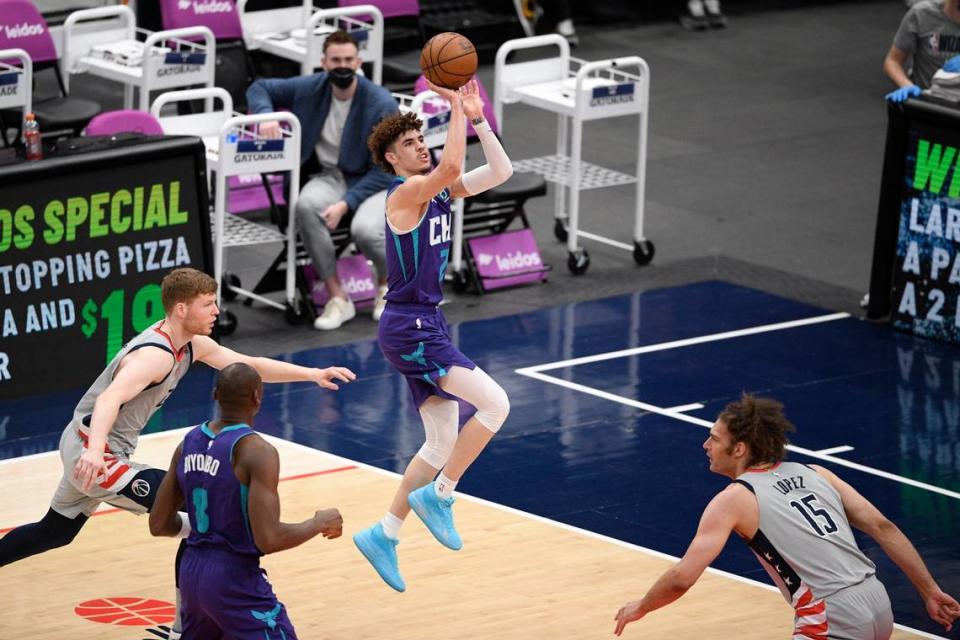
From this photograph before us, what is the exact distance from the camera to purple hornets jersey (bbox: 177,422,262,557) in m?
6.56

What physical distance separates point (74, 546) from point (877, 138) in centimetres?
1061

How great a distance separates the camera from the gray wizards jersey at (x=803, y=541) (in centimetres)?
668

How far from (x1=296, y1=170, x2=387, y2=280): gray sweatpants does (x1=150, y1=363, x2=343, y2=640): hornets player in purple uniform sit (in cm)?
571

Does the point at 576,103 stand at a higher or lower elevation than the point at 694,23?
higher

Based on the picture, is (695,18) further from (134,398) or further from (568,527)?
(134,398)

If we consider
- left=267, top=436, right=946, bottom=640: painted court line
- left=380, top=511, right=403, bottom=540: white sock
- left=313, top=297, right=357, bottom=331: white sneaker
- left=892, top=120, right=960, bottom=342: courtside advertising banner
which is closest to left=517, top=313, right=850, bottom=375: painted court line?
left=892, top=120, right=960, bottom=342: courtside advertising banner

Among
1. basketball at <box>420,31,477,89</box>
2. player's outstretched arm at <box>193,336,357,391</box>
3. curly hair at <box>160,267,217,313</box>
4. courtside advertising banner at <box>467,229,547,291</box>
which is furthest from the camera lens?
courtside advertising banner at <box>467,229,547,291</box>

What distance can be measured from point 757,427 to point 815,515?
39 cm

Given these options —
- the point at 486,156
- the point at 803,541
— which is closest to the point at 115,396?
the point at 486,156

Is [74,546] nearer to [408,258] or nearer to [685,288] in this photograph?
[408,258]

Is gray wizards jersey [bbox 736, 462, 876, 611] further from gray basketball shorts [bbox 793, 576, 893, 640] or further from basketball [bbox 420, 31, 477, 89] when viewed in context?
basketball [bbox 420, 31, 477, 89]

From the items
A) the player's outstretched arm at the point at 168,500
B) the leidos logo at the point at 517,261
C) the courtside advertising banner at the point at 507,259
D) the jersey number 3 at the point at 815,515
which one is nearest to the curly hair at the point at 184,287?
the player's outstretched arm at the point at 168,500

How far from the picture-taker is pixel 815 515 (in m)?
6.73

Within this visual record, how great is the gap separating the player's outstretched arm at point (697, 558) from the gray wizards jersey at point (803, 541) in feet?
0.35
